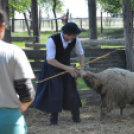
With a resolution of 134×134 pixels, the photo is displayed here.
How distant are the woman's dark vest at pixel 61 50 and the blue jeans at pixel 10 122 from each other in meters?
2.19

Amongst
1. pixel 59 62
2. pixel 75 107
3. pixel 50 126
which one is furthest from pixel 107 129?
pixel 59 62

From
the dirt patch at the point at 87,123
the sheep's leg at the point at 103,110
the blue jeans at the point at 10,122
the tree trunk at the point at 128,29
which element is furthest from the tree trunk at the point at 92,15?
the blue jeans at the point at 10,122

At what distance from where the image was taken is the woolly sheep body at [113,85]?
15.5ft

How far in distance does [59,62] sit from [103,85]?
0.99 metres

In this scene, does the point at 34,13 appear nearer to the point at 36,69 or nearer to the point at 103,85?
the point at 36,69

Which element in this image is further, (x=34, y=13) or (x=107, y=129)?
(x=34, y=13)

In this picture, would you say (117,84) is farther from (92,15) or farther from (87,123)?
(92,15)

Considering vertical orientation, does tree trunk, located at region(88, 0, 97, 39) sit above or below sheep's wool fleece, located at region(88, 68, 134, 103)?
above

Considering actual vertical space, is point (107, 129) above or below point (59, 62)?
below

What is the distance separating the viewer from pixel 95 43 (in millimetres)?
6582

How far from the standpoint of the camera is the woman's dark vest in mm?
4258

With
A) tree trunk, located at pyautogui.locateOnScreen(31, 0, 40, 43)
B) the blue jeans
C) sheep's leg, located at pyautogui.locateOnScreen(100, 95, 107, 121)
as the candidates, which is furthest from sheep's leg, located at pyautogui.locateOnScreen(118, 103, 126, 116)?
tree trunk, located at pyautogui.locateOnScreen(31, 0, 40, 43)

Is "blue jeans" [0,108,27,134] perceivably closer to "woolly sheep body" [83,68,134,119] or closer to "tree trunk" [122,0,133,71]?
"woolly sheep body" [83,68,134,119]

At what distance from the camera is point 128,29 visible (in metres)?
5.75
